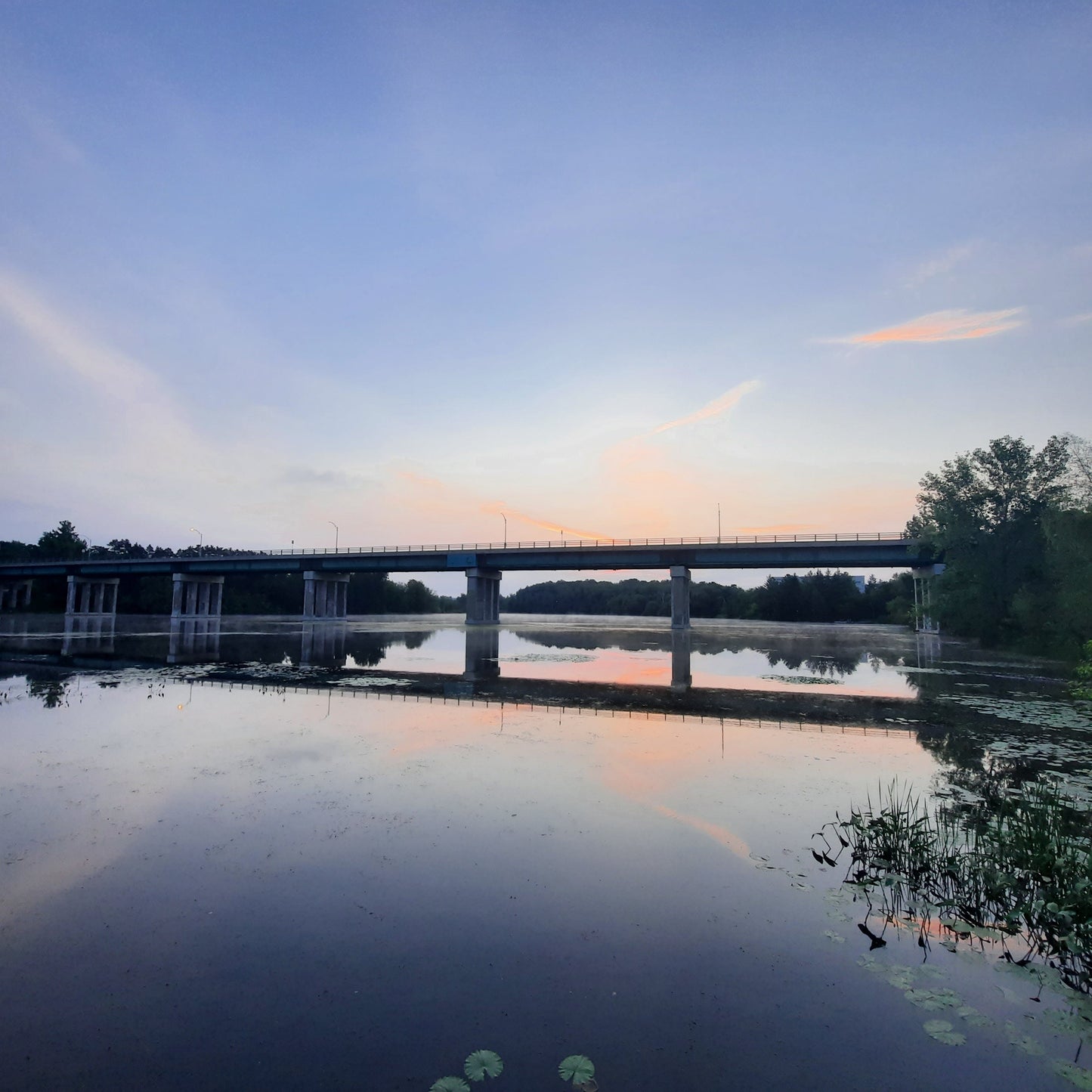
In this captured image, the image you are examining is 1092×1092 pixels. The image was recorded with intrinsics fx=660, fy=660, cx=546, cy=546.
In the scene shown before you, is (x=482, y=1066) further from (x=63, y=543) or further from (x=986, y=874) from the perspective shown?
(x=63, y=543)

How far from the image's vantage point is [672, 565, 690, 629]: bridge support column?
297ft

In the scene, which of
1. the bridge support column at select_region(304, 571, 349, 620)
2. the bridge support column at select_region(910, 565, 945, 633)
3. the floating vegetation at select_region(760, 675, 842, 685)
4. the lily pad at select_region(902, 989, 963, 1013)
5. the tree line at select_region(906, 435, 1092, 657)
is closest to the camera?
the lily pad at select_region(902, 989, 963, 1013)

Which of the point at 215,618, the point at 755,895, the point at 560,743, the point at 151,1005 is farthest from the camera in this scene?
the point at 215,618

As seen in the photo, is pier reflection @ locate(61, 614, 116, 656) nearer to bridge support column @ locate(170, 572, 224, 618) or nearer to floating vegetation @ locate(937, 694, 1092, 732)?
bridge support column @ locate(170, 572, 224, 618)

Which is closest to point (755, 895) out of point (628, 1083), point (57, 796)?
point (628, 1083)

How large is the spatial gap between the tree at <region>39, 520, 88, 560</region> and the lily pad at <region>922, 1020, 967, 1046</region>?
201m

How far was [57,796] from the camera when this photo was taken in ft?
40.0

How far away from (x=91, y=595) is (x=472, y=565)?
287 feet

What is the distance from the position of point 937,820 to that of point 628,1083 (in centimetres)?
819

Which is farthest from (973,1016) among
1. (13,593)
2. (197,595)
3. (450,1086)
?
(13,593)

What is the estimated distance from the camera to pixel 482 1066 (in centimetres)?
523

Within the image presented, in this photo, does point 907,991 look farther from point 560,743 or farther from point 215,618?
point 215,618

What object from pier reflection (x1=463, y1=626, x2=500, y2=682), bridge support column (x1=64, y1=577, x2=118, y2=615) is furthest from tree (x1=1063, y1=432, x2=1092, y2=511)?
bridge support column (x1=64, y1=577, x2=118, y2=615)

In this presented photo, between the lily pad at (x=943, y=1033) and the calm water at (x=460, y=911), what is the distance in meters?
0.09
